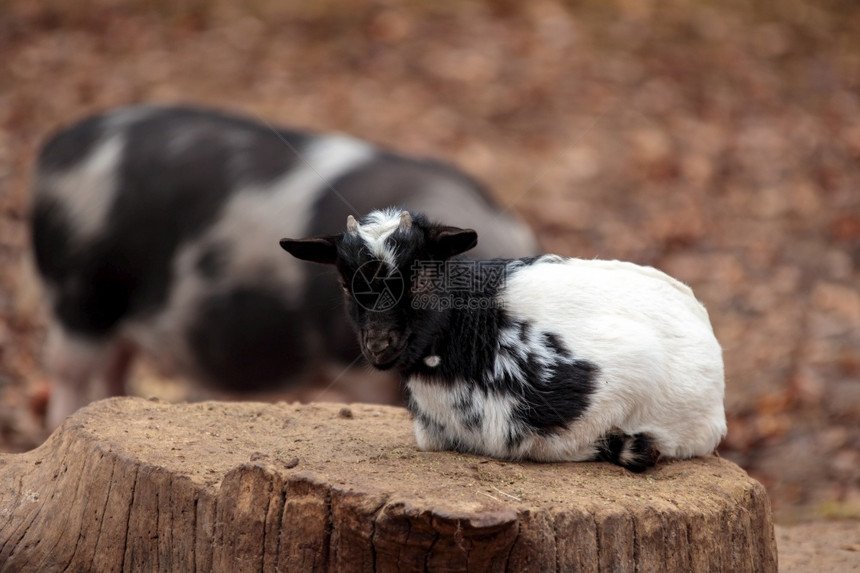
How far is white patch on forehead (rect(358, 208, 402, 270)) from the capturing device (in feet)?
12.3

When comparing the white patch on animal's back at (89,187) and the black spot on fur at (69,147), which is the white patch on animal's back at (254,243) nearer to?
the white patch on animal's back at (89,187)

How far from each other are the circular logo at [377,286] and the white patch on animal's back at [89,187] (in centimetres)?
503

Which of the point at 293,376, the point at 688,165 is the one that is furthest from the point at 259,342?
the point at 688,165

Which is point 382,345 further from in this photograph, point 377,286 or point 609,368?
point 609,368

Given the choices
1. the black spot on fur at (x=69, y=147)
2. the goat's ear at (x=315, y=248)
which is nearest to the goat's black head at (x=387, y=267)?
the goat's ear at (x=315, y=248)

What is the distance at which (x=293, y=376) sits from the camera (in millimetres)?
8250

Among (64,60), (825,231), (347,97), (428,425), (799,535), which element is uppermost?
(428,425)

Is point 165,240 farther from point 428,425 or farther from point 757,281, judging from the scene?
point 757,281

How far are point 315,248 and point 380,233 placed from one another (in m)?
0.24

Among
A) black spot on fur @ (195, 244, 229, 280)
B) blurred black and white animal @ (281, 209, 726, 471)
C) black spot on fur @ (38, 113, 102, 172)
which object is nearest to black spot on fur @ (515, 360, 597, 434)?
blurred black and white animal @ (281, 209, 726, 471)

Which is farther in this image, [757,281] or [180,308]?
[757,281]

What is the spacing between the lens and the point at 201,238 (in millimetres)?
8203

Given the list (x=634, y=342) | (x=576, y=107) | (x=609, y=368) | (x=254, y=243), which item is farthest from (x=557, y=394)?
(x=576, y=107)

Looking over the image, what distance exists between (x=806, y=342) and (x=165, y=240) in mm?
5829
